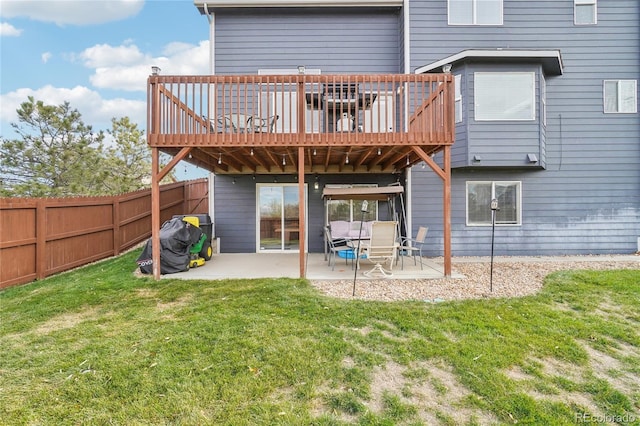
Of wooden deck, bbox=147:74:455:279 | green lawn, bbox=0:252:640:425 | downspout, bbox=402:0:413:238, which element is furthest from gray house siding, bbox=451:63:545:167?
green lawn, bbox=0:252:640:425

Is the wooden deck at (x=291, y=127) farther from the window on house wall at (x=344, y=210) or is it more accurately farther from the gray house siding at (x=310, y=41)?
the gray house siding at (x=310, y=41)

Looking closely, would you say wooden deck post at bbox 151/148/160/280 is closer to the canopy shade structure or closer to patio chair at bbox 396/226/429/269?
the canopy shade structure

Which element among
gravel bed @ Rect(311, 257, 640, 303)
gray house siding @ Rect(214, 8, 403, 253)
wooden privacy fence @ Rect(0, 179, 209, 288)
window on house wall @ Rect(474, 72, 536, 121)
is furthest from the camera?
gray house siding @ Rect(214, 8, 403, 253)

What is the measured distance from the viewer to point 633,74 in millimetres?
8336

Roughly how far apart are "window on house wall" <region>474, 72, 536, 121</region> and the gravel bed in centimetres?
372

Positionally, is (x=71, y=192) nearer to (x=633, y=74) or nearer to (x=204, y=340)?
(x=204, y=340)

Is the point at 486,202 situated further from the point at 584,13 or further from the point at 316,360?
the point at 316,360

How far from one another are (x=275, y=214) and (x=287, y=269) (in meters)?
2.85

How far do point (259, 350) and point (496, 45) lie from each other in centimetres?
966

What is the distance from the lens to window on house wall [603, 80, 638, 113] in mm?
8328

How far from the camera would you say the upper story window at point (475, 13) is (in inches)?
329

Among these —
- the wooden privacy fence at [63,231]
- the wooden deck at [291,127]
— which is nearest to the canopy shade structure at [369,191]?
the wooden deck at [291,127]

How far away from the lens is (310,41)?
8883 mm

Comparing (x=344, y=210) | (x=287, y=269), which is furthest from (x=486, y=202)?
(x=287, y=269)
